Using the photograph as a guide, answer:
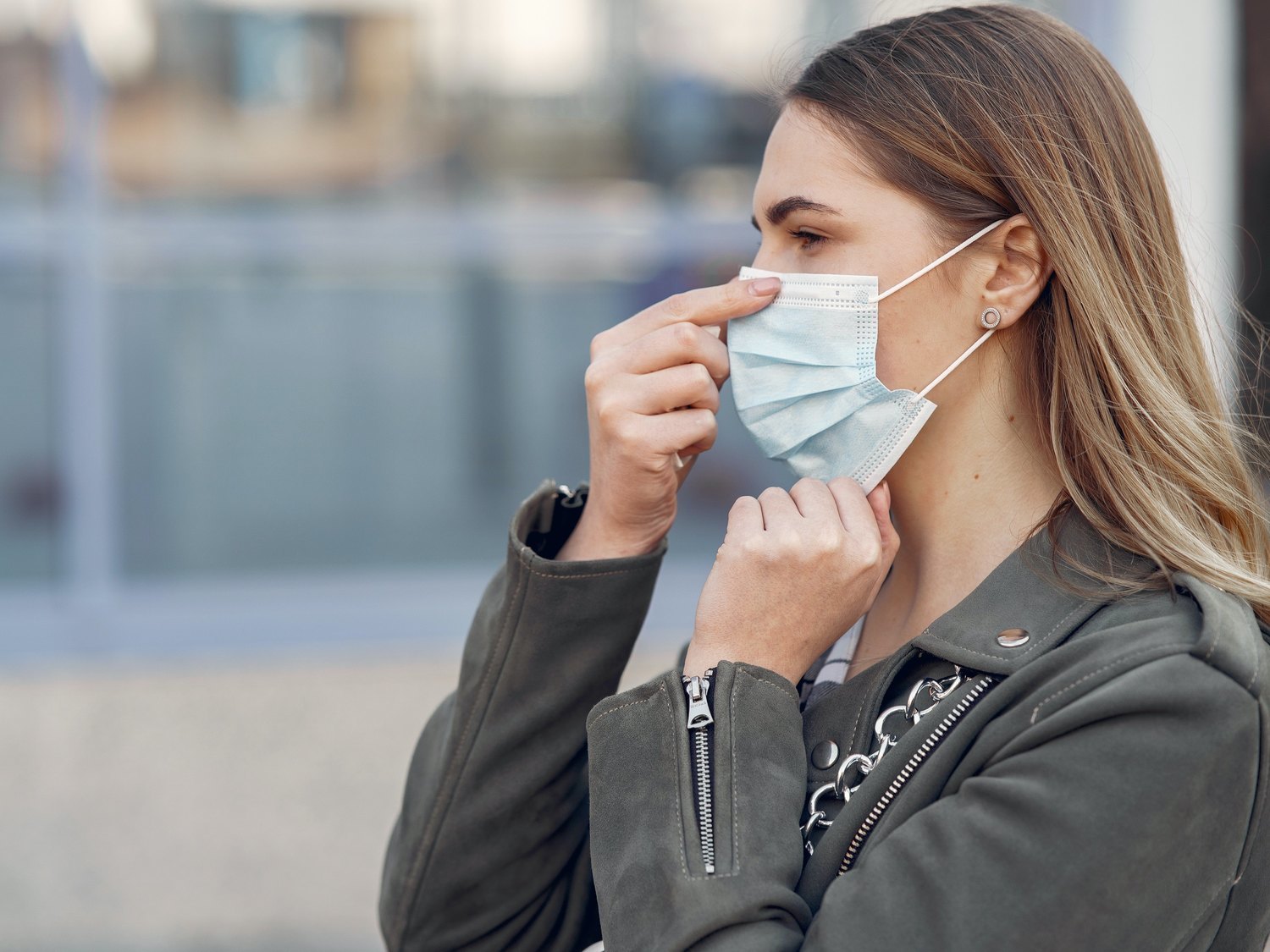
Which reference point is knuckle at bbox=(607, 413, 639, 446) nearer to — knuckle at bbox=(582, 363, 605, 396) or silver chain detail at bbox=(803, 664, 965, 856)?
knuckle at bbox=(582, 363, 605, 396)

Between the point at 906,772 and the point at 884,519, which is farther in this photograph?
the point at 884,519

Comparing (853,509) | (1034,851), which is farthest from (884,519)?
(1034,851)

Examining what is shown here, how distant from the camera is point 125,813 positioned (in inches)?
150

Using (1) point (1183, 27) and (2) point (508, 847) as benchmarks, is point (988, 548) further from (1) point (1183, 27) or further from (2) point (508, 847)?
(1) point (1183, 27)

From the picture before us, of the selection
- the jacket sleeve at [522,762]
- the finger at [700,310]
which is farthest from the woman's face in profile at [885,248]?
the jacket sleeve at [522,762]

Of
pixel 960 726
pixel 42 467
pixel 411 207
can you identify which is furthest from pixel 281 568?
pixel 960 726

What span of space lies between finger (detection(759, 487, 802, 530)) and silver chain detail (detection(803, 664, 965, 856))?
0.82ft

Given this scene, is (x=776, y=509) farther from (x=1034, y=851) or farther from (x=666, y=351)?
(x=1034, y=851)

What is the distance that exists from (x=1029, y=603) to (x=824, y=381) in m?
0.44

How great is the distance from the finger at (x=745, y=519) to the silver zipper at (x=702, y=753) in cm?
18

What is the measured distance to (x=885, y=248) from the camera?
1707mm

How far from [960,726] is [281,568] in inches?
125

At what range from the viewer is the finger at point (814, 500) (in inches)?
62.4

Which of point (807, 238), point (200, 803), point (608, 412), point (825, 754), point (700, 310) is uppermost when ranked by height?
point (807, 238)
